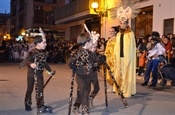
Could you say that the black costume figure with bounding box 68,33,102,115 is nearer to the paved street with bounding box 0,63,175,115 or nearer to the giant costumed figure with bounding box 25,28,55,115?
the giant costumed figure with bounding box 25,28,55,115

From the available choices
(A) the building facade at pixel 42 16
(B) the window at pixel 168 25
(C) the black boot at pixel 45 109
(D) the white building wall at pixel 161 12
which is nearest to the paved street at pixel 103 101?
(C) the black boot at pixel 45 109

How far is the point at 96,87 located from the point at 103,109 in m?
0.88

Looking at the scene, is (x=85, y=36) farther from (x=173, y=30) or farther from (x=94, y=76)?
(x=173, y=30)

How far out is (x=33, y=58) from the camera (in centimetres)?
734

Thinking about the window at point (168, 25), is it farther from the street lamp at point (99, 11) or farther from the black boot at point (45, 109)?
the black boot at point (45, 109)

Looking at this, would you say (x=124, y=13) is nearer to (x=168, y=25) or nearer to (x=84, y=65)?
(x=84, y=65)

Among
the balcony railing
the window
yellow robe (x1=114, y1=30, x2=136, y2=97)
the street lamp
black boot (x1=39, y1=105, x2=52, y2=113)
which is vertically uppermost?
the balcony railing

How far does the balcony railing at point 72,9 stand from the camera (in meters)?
25.3

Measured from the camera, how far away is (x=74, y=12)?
27.5 meters

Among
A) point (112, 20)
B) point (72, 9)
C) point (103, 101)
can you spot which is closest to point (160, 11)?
point (112, 20)

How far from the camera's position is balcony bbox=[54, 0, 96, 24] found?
2518cm

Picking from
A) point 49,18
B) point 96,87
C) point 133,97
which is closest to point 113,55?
point 133,97

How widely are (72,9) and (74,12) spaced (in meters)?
0.64

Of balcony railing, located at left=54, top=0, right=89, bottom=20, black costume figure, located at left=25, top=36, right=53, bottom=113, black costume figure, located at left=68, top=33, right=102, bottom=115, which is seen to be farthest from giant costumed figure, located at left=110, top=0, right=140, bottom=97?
balcony railing, located at left=54, top=0, right=89, bottom=20
